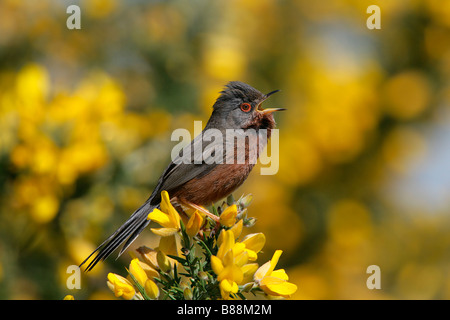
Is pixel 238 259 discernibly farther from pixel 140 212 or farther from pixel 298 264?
pixel 298 264

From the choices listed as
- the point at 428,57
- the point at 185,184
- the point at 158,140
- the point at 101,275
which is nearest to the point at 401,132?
the point at 428,57

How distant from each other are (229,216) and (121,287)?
0.61 metres

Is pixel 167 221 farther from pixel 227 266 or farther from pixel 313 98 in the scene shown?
pixel 313 98

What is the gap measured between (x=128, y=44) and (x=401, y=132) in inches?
139

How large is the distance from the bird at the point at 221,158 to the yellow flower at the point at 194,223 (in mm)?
1143

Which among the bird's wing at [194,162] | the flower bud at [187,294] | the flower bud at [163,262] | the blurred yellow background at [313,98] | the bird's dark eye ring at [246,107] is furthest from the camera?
the blurred yellow background at [313,98]

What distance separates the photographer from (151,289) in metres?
2.46

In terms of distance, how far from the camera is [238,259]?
8.01 ft

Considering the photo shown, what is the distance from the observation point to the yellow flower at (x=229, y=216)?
2.61 meters

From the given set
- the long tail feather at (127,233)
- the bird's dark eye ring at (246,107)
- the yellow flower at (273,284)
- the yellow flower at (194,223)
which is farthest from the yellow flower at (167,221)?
the bird's dark eye ring at (246,107)

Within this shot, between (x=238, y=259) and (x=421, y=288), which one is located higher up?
(x=238, y=259)

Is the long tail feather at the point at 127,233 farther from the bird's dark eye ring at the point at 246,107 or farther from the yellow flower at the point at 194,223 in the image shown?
the bird's dark eye ring at the point at 246,107

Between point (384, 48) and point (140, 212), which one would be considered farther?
point (384, 48)

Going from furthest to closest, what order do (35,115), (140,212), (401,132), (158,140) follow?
(401,132) < (158,140) < (35,115) < (140,212)
